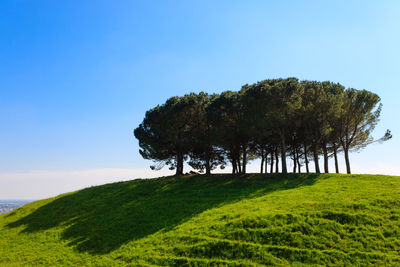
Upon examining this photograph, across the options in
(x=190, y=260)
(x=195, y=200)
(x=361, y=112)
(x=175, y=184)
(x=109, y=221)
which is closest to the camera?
(x=190, y=260)

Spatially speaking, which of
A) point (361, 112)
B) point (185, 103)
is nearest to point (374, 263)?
point (361, 112)

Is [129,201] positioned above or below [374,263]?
above

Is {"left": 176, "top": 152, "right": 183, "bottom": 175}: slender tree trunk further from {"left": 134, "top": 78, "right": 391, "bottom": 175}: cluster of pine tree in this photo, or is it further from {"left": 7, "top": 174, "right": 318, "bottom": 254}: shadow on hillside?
{"left": 7, "top": 174, "right": 318, "bottom": 254}: shadow on hillside

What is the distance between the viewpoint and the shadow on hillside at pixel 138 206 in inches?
873

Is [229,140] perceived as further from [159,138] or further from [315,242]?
[315,242]

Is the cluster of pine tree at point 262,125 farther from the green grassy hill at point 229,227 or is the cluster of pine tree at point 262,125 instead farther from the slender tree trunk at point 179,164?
the green grassy hill at point 229,227

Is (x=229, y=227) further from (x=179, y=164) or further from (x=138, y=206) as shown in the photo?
(x=179, y=164)

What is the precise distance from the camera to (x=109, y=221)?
2553 centimetres

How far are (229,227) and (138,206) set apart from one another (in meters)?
14.3

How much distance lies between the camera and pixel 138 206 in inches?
1136

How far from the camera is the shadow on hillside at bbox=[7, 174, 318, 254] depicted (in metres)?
22.2

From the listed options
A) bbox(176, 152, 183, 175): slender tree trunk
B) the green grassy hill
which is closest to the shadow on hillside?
the green grassy hill

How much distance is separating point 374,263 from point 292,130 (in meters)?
31.8

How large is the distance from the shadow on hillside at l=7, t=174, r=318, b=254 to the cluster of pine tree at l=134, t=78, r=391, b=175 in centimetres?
692
